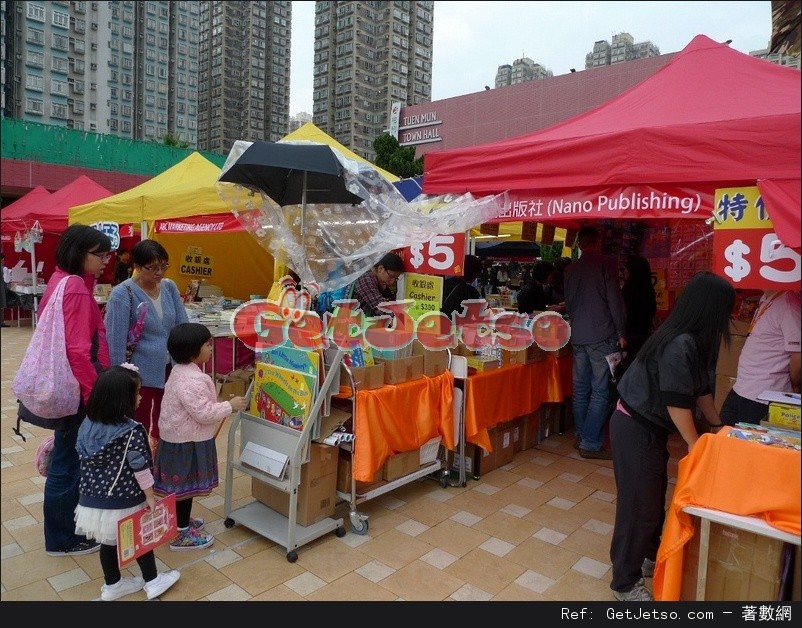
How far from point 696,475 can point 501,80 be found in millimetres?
32856

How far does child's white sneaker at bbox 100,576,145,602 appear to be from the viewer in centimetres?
236

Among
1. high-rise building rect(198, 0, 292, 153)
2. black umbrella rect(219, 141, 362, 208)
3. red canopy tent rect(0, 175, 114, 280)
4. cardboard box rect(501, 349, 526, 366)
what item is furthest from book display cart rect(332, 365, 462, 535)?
red canopy tent rect(0, 175, 114, 280)

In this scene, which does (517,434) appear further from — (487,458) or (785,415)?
(785,415)

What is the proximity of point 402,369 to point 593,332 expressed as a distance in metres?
1.84

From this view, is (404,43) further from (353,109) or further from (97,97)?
(97,97)

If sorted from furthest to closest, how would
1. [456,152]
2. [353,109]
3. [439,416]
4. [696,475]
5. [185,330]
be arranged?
1. [353,109]
2. [456,152]
3. [439,416]
4. [185,330]
5. [696,475]

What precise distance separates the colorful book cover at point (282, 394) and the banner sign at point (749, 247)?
7.08 feet

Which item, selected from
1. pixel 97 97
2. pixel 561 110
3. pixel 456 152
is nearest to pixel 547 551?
pixel 456 152

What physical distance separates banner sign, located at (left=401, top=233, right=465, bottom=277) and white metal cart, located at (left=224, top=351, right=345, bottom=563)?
52.4 inches

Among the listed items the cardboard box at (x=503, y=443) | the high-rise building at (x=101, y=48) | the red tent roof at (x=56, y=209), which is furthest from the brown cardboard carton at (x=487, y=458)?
the red tent roof at (x=56, y=209)

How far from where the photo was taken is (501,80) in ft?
102

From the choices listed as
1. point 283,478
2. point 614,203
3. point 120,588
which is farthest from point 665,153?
point 120,588

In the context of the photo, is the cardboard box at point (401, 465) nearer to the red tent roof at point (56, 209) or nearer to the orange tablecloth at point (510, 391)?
the orange tablecloth at point (510, 391)

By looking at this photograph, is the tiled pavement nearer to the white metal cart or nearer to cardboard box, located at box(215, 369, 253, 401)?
the white metal cart
